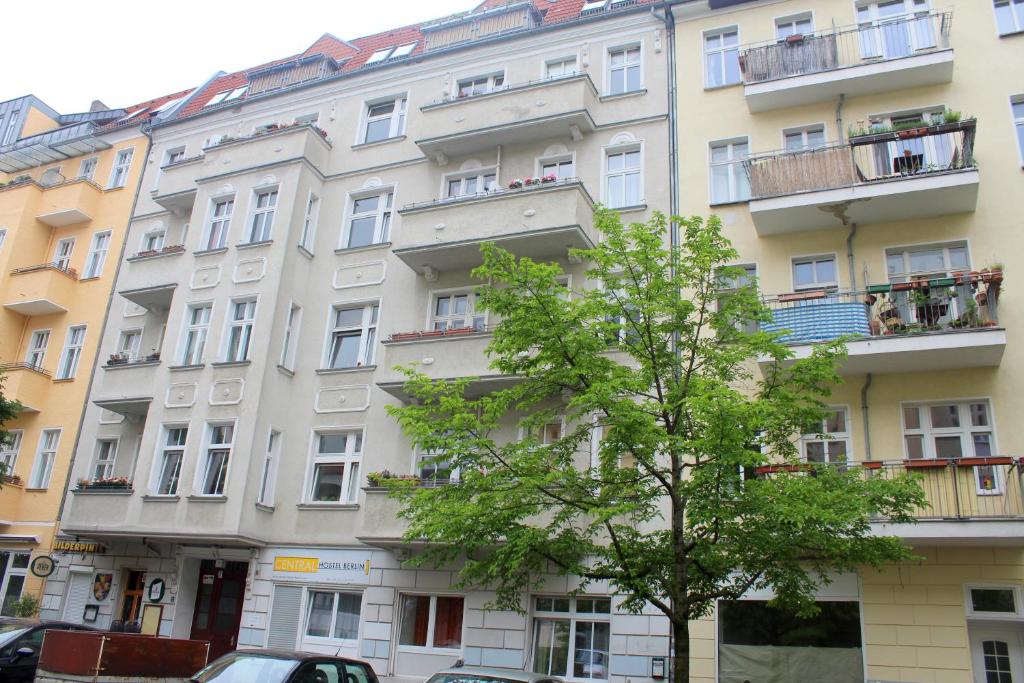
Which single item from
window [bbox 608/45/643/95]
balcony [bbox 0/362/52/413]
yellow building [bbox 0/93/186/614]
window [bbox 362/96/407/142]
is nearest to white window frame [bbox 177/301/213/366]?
yellow building [bbox 0/93/186/614]

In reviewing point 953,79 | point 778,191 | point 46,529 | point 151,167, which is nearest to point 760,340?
point 778,191

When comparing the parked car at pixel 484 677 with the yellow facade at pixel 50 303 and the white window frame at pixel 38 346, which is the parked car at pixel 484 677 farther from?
the white window frame at pixel 38 346

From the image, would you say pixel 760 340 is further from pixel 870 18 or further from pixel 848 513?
pixel 870 18

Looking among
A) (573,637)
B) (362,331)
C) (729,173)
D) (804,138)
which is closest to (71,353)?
(362,331)

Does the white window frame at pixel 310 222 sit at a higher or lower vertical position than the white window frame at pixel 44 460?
higher

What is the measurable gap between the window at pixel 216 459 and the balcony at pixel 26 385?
723 centimetres

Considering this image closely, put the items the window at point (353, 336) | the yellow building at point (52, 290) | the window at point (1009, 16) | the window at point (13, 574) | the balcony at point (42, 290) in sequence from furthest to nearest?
the balcony at point (42, 290) < the yellow building at point (52, 290) < the window at point (13, 574) < the window at point (353, 336) < the window at point (1009, 16)

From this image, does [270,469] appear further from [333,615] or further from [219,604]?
[333,615]

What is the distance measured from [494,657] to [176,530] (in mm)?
7638

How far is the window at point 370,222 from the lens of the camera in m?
21.7

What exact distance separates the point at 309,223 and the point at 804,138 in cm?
1210

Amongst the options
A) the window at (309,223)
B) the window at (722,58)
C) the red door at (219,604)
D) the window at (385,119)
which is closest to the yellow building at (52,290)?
the red door at (219,604)

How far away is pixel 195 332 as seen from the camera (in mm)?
21562

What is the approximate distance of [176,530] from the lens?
1894 centimetres
